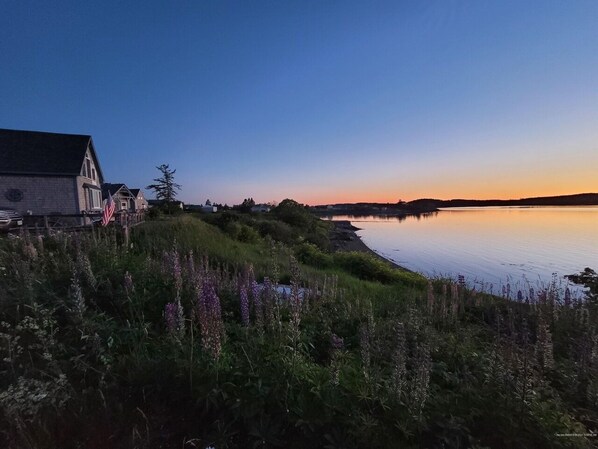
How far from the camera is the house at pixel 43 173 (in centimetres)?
2670

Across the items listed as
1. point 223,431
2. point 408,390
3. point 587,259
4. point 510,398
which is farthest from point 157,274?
point 587,259

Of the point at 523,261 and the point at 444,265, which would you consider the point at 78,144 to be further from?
the point at 523,261

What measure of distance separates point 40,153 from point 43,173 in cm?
282

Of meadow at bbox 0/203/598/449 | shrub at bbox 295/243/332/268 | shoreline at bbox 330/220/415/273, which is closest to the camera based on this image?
meadow at bbox 0/203/598/449

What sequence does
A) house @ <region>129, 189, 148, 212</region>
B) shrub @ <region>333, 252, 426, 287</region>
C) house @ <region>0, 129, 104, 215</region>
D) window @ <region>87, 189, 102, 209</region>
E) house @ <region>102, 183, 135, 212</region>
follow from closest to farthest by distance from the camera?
shrub @ <region>333, 252, 426, 287</region> < house @ <region>0, 129, 104, 215</region> < window @ <region>87, 189, 102, 209</region> < house @ <region>102, 183, 135, 212</region> < house @ <region>129, 189, 148, 212</region>

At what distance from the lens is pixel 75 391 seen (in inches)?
105

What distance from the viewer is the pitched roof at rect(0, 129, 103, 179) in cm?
2711

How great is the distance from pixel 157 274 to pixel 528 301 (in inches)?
338

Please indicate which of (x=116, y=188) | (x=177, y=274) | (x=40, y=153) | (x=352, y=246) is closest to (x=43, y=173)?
(x=40, y=153)

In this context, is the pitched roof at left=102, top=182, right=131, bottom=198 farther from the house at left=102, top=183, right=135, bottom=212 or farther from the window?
the window

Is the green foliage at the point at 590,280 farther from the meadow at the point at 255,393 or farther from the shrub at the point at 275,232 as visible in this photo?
the shrub at the point at 275,232

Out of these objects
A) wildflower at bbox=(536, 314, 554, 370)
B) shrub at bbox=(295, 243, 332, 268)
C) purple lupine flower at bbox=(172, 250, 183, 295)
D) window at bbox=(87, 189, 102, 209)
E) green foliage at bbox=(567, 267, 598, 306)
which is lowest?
shrub at bbox=(295, 243, 332, 268)

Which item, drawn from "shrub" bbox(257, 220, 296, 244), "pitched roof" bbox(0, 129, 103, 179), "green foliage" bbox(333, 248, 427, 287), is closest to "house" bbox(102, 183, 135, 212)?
"pitched roof" bbox(0, 129, 103, 179)

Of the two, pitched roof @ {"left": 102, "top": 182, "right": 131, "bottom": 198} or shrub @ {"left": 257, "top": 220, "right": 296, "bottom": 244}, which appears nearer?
shrub @ {"left": 257, "top": 220, "right": 296, "bottom": 244}
